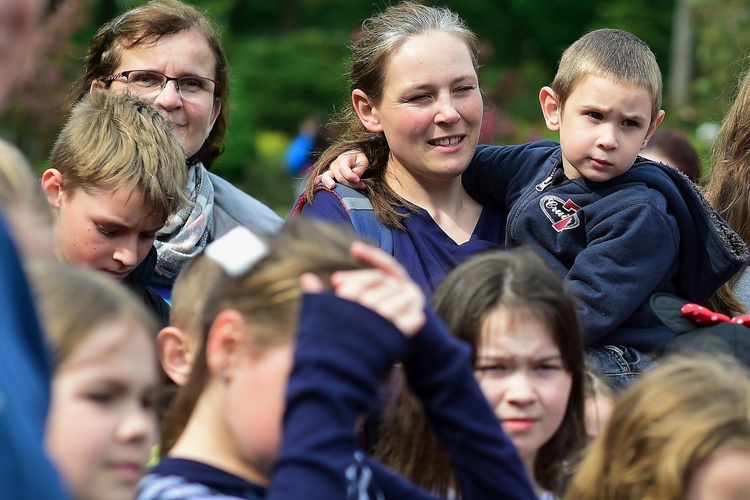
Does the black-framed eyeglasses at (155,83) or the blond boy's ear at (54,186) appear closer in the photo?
the blond boy's ear at (54,186)

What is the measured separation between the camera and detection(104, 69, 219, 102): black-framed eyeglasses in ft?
14.2

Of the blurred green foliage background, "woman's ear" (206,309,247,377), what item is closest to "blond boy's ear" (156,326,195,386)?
"woman's ear" (206,309,247,377)

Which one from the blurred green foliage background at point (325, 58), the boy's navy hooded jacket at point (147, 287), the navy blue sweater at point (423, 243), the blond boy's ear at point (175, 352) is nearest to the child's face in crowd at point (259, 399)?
the blond boy's ear at point (175, 352)

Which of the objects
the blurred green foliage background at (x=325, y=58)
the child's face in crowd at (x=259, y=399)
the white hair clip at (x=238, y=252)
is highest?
the white hair clip at (x=238, y=252)

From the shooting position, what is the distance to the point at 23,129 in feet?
47.3

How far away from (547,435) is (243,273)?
1037 mm

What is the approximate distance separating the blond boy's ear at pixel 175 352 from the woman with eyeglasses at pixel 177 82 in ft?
4.35

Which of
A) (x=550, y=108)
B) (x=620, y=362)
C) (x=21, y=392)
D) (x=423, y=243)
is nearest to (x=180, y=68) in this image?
(x=423, y=243)

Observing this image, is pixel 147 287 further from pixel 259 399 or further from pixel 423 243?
pixel 259 399

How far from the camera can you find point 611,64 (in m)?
3.83

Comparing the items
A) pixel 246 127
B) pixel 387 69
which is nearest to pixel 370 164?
pixel 387 69

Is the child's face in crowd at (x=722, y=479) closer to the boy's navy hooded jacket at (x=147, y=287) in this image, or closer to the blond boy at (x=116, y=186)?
the blond boy at (x=116, y=186)

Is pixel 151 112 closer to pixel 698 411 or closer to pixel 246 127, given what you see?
pixel 698 411

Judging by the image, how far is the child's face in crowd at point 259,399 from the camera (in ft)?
6.46
